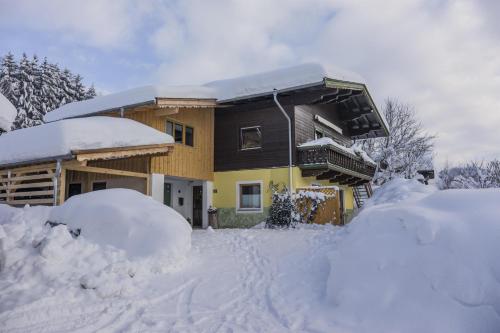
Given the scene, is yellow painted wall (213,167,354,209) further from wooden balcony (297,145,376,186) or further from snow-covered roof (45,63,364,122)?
snow-covered roof (45,63,364,122)

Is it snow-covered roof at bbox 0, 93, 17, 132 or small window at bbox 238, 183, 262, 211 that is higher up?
snow-covered roof at bbox 0, 93, 17, 132

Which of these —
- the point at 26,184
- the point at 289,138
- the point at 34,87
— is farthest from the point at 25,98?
the point at 289,138

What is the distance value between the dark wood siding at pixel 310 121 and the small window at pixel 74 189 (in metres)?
8.99

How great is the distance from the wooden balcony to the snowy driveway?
23.0ft

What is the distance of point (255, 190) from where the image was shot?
16.2 meters

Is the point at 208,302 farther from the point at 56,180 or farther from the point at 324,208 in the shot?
the point at 324,208

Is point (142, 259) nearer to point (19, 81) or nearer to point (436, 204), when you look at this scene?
point (436, 204)

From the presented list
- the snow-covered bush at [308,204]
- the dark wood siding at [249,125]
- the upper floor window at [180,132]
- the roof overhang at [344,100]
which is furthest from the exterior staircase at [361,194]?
the upper floor window at [180,132]

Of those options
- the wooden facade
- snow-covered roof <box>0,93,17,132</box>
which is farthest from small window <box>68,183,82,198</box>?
snow-covered roof <box>0,93,17,132</box>

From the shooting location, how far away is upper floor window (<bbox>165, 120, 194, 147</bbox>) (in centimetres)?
1508

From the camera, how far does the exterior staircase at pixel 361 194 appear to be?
73.4 feet

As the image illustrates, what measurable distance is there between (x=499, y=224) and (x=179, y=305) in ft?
14.6

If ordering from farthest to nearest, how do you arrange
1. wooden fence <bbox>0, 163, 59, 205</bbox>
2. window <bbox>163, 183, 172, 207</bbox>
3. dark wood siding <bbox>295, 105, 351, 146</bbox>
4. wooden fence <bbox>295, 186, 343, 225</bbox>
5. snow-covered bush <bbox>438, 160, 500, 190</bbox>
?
snow-covered bush <bbox>438, 160, 500, 190</bbox>, dark wood siding <bbox>295, 105, 351, 146</bbox>, window <bbox>163, 183, 172, 207</bbox>, wooden fence <bbox>295, 186, 343, 225</bbox>, wooden fence <bbox>0, 163, 59, 205</bbox>

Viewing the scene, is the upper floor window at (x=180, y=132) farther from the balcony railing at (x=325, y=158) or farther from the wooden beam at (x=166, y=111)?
the balcony railing at (x=325, y=158)
